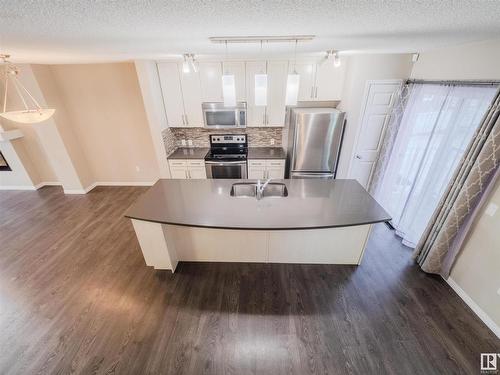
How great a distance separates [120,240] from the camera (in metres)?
3.12

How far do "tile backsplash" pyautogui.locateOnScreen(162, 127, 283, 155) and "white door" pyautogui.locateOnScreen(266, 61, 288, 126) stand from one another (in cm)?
38

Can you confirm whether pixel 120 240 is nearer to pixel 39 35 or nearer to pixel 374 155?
pixel 39 35

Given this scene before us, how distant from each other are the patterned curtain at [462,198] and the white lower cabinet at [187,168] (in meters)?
3.56

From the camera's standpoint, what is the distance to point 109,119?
4.14 m

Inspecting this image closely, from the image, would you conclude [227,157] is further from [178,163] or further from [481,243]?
[481,243]

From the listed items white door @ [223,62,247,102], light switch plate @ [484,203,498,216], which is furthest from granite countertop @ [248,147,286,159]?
light switch plate @ [484,203,498,216]

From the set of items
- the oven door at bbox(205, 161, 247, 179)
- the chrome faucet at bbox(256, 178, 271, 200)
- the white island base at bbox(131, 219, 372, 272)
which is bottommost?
the white island base at bbox(131, 219, 372, 272)

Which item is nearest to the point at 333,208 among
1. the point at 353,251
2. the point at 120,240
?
the point at 353,251

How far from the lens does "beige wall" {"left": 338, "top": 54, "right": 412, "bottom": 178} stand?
3.01 meters

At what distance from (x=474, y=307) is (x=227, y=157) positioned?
12.5 feet

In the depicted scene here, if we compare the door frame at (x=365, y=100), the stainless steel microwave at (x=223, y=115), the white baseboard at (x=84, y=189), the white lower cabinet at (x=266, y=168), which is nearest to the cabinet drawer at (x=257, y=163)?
the white lower cabinet at (x=266, y=168)

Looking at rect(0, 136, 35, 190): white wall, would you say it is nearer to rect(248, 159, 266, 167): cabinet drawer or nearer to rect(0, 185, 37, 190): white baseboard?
rect(0, 185, 37, 190): white baseboard

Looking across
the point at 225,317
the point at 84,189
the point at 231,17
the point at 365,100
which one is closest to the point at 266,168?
the point at 365,100

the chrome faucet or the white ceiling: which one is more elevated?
the white ceiling
